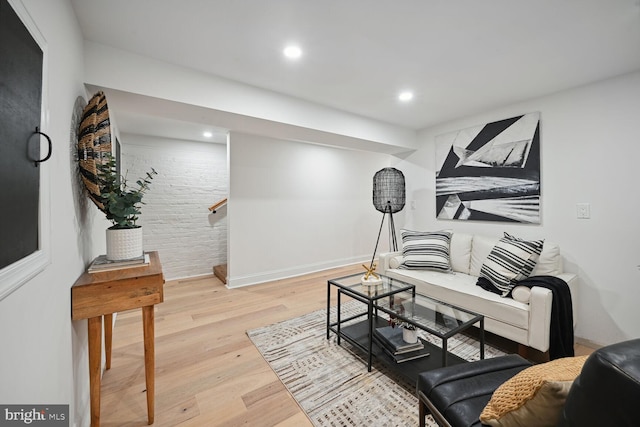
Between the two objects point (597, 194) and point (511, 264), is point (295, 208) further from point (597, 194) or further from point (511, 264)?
point (597, 194)

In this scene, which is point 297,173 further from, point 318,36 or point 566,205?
point 566,205

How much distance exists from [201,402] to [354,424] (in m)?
0.94

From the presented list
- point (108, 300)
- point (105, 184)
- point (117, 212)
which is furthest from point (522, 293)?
point (105, 184)

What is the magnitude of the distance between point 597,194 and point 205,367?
3.59 m

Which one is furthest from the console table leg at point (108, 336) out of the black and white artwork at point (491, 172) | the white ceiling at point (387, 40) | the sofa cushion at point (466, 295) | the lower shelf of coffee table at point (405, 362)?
the black and white artwork at point (491, 172)

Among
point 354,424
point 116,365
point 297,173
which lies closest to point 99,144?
point 116,365

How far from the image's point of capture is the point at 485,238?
2.82 meters

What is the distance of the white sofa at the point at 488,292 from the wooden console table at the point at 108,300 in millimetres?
2313

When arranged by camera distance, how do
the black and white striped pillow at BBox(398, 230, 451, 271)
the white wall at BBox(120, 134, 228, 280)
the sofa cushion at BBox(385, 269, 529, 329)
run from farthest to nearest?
1. the white wall at BBox(120, 134, 228, 280)
2. the black and white striped pillow at BBox(398, 230, 451, 271)
3. the sofa cushion at BBox(385, 269, 529, 329)

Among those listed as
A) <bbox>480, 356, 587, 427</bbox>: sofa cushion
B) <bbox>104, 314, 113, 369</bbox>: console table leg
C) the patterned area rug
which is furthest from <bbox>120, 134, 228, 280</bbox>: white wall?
<bbox>480, 356, 587, 427</bbox>: sofa cushion

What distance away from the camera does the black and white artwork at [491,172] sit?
2666mm

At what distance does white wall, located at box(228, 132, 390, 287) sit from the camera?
3.70 metres

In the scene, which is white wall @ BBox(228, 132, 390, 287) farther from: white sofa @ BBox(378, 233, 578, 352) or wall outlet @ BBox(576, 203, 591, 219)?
wall outlet @ BBox(576, 203, 591, 219)

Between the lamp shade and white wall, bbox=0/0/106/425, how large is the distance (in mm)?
3104
